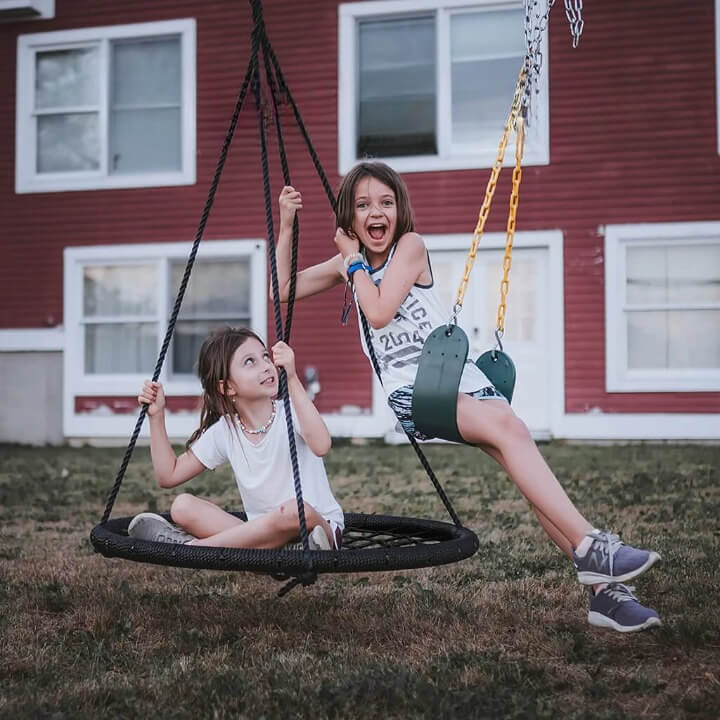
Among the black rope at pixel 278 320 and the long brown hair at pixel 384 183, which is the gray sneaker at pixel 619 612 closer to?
the black rope at pixel 278 320

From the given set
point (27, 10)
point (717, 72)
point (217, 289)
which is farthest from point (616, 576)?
point (27, 10)

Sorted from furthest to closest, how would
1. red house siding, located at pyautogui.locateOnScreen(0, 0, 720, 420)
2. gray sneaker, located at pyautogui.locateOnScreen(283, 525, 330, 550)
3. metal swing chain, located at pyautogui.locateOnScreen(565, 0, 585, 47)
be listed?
red house siding, located at pyautogui.locateOnScreen(0, 0, 720, 420) < metal swing chain, located at pyautogui.locateOnScreen(565, 0, 585, 47) < gray sneaker, located at pyautogui.locateOnScreen(283, 525, 330, 550)

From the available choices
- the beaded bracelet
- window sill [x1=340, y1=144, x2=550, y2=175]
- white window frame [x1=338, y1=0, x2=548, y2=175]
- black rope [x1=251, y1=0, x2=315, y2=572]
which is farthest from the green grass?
white window frame [x1=338, y1=0, x2=548, y2=175]

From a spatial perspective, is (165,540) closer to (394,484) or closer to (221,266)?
(394,484)

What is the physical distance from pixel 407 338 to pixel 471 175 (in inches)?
289

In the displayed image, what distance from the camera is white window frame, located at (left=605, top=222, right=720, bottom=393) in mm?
9828

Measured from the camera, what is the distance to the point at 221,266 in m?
11.0

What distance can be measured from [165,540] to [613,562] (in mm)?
1456

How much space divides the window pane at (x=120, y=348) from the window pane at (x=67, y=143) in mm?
1855

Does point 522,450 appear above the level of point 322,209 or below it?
below

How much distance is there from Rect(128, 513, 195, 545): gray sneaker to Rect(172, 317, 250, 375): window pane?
7.66 metres

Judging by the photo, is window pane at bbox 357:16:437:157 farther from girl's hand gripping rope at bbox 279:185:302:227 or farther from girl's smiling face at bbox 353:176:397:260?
girl's smiling face at bbox 353:176:397:260

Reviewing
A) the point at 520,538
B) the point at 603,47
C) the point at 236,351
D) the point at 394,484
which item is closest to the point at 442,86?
the point at 603,47

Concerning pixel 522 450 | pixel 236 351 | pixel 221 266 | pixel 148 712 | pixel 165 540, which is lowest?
pixel 148 712
